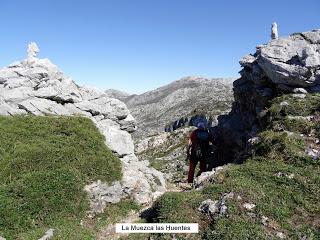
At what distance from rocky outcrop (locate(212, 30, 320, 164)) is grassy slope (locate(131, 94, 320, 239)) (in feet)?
11.0

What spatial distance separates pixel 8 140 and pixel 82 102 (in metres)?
9.75

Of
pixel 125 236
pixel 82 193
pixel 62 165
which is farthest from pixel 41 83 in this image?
pixel 125 236

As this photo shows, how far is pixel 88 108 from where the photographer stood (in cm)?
3347

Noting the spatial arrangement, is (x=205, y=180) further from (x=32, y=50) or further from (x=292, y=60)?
(x=32, y=50)

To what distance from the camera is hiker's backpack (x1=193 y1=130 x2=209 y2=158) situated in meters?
28.3

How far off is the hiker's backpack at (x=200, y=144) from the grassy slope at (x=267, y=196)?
4.42 metres

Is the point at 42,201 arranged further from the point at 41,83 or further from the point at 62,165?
the point at 41,83

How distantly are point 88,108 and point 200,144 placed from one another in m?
10.7

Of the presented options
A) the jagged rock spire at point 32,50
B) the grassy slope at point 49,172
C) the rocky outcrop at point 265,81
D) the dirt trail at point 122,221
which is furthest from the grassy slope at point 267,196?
the jagged rock spire at point 32,50

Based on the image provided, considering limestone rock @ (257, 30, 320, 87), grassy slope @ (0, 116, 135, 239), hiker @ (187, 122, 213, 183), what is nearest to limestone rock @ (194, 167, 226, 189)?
grassy slope @ (0, 116, 135, 239)

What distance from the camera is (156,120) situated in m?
191

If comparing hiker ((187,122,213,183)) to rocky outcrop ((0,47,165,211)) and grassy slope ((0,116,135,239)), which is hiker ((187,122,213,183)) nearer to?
rocky outcrop ((0,47,165,211))

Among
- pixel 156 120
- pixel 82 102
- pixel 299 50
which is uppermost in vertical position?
pixel 299 50

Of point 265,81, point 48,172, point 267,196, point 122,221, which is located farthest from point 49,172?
point 265,81
